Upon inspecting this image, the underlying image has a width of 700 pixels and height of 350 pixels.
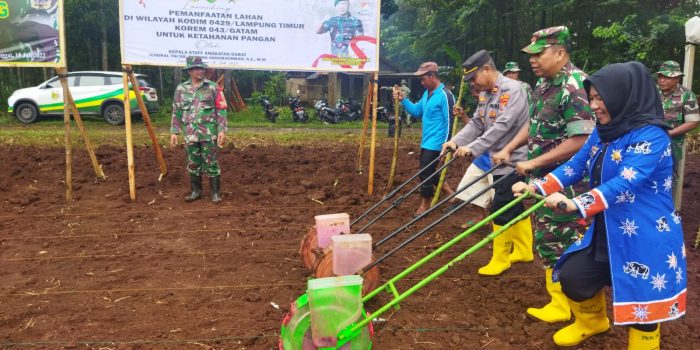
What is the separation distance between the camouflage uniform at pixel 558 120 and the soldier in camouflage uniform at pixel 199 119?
4.05 m

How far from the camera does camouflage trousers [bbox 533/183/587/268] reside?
328 centimetres

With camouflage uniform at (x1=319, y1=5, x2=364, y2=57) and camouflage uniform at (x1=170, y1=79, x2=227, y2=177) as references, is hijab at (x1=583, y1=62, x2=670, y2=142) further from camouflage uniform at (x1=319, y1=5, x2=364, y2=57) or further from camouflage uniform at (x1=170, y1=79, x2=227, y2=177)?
camouflage uniform at (x1=170, y1=79, x2=227, y2=177)

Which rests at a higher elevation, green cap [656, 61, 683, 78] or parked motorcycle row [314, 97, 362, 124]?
green cap [656, 61, 683, 78]

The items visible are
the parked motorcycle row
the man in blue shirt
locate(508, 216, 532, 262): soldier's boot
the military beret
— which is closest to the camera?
the military beret

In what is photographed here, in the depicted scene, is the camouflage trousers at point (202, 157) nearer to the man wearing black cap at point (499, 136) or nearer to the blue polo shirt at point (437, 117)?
the blue polo shirt at point (437, 117)

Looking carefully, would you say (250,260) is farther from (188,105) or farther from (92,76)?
(92,76)

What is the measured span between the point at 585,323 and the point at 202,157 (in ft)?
15.8

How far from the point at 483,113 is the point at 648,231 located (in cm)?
224

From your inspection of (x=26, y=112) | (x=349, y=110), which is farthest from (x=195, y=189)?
(x=349, y=110)

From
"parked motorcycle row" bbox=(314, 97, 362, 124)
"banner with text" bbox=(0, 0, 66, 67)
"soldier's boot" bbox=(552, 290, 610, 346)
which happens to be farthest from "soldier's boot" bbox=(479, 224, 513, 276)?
"parked motorcycle row" bbox=(314, 97, 362, 124)

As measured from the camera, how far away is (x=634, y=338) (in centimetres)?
271

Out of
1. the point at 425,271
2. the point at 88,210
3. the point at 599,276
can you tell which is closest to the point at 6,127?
the point at 88,210

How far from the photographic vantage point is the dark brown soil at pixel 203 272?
331 centimetres

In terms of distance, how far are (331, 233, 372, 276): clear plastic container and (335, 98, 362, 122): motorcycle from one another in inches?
606
